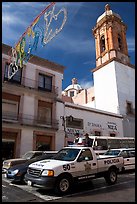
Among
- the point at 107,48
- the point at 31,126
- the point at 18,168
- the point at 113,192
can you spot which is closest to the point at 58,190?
the point at 113,192

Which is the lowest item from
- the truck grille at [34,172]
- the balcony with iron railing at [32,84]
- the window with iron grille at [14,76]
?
the truck grille at [34,172]

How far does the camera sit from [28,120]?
19.9 m

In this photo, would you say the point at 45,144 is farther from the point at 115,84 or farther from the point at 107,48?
the point at 107,48

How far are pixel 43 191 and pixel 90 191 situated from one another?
192 centimetres

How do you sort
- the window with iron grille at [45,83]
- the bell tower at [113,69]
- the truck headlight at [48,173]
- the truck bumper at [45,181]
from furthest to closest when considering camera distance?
the bell tower at [113,69] < the window with iron grille at [45,83] < the truck headlight at [48,173] < the truck bumper at [45,181]

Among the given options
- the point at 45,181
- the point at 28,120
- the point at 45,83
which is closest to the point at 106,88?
the point at 45,83

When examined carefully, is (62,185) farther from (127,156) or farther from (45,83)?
(45,83)

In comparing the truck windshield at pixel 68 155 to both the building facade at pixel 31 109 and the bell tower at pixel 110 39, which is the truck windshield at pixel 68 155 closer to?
the building facade at pixel 31 109

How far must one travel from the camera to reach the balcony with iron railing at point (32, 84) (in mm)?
20047

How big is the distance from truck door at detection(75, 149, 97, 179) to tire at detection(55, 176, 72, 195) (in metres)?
0.54

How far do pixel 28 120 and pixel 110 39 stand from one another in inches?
815

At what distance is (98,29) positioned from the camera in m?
35.6

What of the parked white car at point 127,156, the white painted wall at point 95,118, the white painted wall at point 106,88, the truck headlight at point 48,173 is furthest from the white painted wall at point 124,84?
the truck headlight at point 48,173

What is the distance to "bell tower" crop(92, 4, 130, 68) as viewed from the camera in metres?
32.1
